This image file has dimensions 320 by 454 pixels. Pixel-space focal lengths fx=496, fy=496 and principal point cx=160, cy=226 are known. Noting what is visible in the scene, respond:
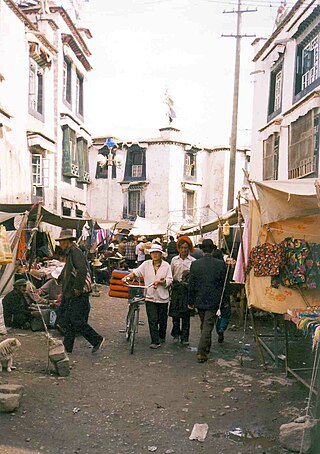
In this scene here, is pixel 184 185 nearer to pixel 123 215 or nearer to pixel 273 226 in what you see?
pixel 123 215

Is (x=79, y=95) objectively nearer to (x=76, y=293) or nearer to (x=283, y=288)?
(x=76, y=293)

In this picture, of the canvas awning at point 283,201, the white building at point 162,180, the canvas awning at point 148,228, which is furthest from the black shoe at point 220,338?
the white building at point 162,180

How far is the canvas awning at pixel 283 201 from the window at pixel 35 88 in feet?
44.7

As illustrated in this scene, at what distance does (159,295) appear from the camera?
25.9 ft

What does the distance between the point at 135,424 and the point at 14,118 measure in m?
13.1

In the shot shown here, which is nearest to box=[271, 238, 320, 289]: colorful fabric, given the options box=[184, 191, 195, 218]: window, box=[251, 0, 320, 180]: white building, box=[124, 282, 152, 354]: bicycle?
box=[124, 282, 152, 354]: bicycle

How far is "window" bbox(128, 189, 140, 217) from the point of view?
38938mm

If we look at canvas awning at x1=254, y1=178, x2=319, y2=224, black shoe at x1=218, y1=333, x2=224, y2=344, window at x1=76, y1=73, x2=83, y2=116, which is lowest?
black shoe at x1=218, y1=333, x2=224, y2=344

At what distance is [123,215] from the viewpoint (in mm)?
39219

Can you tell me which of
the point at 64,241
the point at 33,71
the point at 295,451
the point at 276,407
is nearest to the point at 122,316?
the point at 64,241

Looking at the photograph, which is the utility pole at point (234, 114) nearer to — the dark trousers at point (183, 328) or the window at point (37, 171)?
the window at point (37, 171)

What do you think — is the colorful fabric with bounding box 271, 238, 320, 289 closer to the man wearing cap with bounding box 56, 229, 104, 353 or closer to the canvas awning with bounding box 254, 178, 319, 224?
the canvas awning with bounding box 254, 178, 319, 224

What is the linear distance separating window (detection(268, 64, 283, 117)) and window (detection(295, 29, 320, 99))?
2.04 metres

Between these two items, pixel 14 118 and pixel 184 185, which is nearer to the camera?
pixel 14 118
